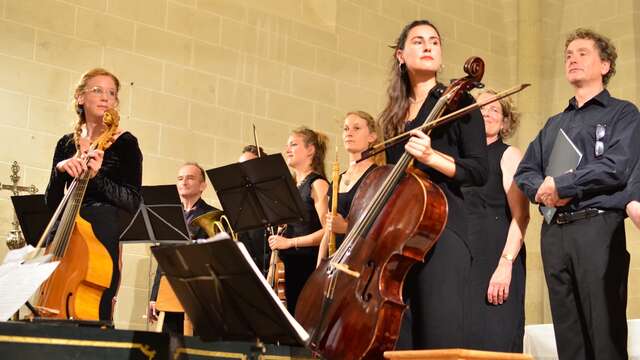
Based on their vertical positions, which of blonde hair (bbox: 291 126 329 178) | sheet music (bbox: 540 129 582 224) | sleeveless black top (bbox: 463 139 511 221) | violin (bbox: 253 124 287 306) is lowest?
violin (bbox: 253 124 287 306)

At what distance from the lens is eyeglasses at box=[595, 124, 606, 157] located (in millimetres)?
3812

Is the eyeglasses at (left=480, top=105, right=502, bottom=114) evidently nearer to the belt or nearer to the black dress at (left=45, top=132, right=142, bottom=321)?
the belt

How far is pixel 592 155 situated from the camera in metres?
3.84

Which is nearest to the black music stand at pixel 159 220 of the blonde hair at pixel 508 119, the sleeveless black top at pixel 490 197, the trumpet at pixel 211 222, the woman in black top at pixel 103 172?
the trumpet at pixel 211 222

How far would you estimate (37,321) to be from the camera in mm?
2951

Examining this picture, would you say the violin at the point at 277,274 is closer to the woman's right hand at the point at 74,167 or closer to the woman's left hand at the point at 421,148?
the woman's right hand at the point at 74,167

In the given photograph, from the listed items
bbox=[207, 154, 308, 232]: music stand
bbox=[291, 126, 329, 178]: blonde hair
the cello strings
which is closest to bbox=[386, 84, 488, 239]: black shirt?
the cello strings

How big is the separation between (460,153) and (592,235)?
0.75m

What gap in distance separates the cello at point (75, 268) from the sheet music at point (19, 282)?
52 cm

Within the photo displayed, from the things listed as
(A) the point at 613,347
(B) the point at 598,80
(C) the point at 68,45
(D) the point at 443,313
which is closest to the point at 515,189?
(B) the point at 598,80

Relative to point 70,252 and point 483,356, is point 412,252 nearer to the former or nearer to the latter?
point 483,356

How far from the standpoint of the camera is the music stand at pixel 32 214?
4297mm

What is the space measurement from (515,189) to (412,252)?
1.39 metres

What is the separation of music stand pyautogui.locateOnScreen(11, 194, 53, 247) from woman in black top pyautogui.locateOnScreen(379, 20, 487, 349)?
1778 mm
